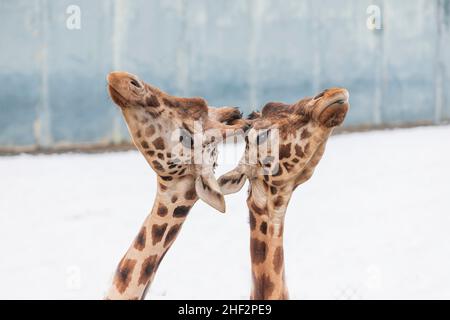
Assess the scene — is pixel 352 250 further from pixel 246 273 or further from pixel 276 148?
pixel 276 148

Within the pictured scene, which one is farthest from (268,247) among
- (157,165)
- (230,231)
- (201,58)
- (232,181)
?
(201,58)

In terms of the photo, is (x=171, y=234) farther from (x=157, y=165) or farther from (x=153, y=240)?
(x=157, y=165)

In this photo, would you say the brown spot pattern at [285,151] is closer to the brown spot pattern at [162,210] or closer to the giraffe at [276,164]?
the giraffe at [276,164]

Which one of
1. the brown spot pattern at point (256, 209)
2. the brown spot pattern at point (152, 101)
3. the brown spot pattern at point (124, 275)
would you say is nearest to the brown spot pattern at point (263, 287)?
the brown spot pattern at point (256, 209)

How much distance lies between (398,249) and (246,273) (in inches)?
21.6

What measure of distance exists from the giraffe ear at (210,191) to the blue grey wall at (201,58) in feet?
10.2

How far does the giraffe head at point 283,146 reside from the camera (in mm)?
1129

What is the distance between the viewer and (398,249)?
94.0 inches

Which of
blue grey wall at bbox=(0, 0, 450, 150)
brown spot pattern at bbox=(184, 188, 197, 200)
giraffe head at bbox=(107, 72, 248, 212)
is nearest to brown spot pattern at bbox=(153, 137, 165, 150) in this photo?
giraffe head at bbox=(107, 72, 248, 212)

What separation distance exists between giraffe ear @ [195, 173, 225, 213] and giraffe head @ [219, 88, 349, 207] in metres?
0.03

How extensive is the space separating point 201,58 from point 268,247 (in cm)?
329

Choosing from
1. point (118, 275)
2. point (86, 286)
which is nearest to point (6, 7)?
point (86, 286)

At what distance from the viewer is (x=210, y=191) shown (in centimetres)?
114

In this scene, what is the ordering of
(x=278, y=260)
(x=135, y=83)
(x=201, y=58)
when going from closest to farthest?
(x=135, y=83) → (x=278, y=260) → (x=201, y=58)
